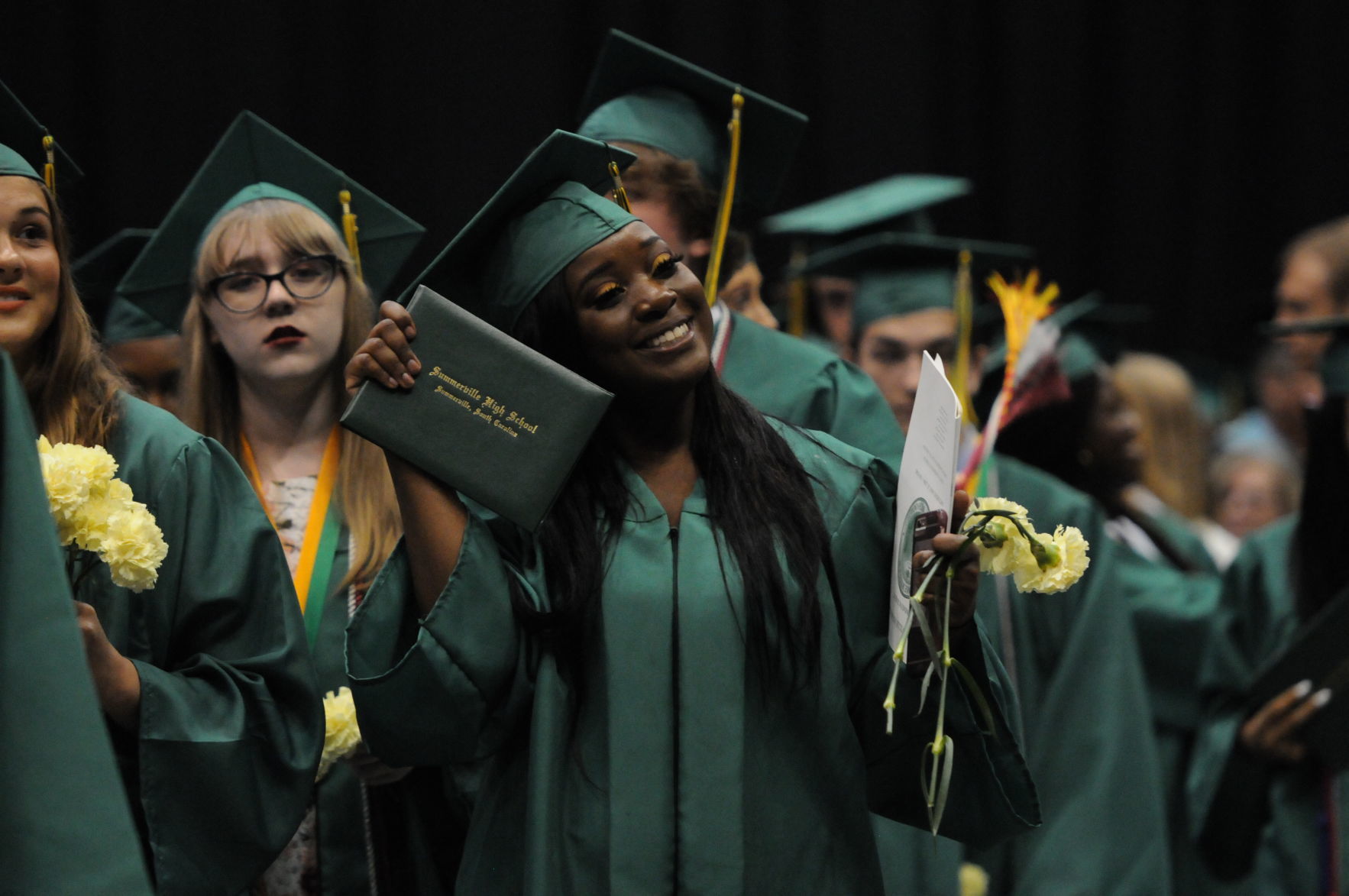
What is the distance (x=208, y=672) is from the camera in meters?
2.18

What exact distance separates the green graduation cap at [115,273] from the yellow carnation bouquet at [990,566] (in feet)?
6.79

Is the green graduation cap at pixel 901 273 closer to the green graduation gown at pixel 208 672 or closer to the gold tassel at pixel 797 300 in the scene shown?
the gold tassel at pixel 797 300

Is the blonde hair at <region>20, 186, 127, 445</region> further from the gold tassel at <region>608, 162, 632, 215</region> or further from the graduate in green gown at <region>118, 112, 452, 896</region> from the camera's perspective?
the gold tassel at <region>608, 162, 632, 215</region>

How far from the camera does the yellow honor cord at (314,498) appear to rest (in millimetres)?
2736

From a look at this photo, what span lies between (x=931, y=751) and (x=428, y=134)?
385 cm

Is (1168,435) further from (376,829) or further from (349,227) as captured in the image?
(376,829)

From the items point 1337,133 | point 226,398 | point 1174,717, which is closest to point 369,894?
point 226,398

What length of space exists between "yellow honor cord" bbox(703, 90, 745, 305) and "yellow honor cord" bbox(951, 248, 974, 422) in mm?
855

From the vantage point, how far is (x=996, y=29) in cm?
686

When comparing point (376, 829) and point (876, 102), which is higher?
point (876, 102)

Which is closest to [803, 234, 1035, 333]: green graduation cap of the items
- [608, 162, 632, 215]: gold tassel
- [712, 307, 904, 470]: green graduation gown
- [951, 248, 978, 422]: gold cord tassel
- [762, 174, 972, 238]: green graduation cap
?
[951, 248, 978, 422]: gold cord tassel

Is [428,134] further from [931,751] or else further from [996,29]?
[931,751]

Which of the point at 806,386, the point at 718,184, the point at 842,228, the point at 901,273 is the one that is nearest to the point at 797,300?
the point at 842,228

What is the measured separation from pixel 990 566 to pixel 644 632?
1.36 feet
